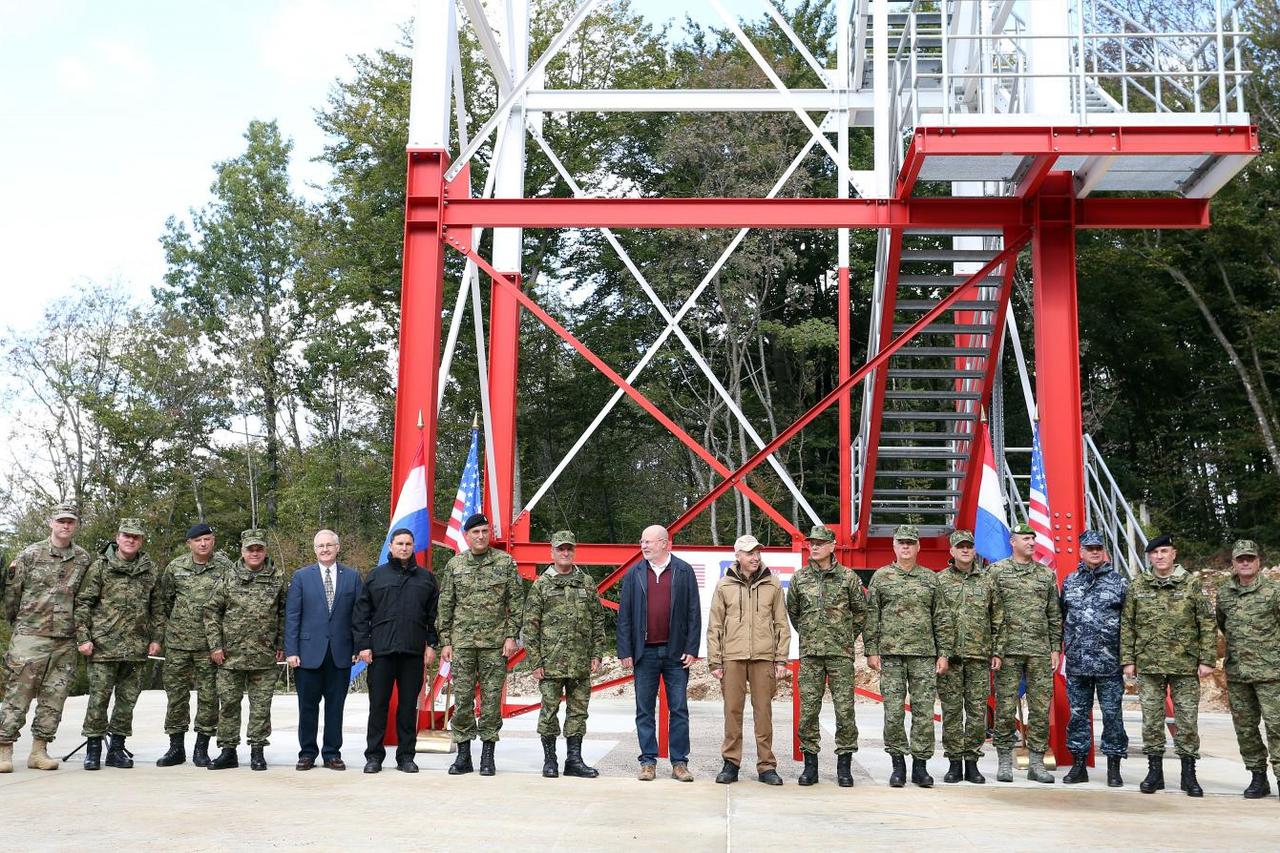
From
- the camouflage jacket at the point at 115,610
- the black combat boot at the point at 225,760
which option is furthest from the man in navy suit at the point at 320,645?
the camouflage jacket at the point at 115,610

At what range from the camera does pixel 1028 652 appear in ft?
29.6

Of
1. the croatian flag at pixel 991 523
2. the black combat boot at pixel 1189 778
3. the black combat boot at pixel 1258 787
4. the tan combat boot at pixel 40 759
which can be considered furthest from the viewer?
the croatian flag at pixel 991 523

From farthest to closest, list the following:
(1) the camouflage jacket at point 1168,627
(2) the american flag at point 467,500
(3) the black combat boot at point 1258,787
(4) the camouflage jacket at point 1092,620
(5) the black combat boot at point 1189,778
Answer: (2) the american flag at point 467,500, (4) the camouflage jacket at point 1092,620, (1) the camouflage jacket at point 1168,627, (5) the black combat boot at point 1189,778, (3) the black combat boot at point 1258,787

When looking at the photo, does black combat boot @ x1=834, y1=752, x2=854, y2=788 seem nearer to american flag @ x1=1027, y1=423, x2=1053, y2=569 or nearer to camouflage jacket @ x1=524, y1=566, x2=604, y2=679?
camouflage jacket @ x1=524, y1=566, x2=604, y2=679

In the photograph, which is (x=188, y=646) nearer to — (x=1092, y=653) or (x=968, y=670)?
(x=968, y=670)

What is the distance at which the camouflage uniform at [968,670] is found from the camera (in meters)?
8.98

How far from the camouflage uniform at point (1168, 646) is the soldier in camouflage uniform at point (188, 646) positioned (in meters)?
6.52

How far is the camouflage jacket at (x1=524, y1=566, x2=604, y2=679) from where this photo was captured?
8.88 meters

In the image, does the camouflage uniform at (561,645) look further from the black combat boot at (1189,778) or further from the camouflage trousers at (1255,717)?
the camouflage trousers at (1255,717)

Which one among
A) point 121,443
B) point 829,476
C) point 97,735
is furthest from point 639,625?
point 121,443

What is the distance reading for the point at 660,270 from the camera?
30.0 meters

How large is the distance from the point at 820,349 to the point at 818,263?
2.56 m

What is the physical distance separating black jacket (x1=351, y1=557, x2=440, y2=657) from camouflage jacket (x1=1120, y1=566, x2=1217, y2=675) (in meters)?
4.96

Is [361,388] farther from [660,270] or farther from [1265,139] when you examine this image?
[1265,139]
